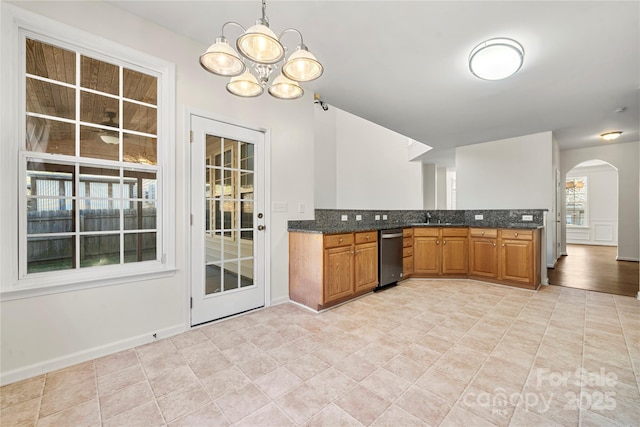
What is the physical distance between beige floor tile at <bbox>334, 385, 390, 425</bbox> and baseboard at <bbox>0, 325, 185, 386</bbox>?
1.62m

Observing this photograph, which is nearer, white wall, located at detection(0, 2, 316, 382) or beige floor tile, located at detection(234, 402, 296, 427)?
beige floor tile, located at detection(234, 402, 296, 427)

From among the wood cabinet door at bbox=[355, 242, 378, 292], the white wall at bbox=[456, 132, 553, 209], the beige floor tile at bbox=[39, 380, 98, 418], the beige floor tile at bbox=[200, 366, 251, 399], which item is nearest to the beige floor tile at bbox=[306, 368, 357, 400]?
the beige floor tile at bbox=[200, 366, 251, 399]

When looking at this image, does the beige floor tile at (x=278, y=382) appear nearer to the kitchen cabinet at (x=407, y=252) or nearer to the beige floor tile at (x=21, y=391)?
the beige floor tile at (x=21, y=391)

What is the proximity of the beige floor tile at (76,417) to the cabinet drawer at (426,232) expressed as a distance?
4.07 metres

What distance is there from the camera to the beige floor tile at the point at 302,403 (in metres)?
1.42

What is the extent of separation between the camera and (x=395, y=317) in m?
2.76

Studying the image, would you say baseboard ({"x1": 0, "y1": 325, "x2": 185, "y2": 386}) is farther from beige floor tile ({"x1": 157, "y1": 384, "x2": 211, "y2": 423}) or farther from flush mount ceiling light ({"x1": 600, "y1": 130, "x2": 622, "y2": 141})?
flush mount ceiling light ({"x1": 600, "y1": 130, "x2": 622, "y2": 141})

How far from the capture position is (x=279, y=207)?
3117 mm

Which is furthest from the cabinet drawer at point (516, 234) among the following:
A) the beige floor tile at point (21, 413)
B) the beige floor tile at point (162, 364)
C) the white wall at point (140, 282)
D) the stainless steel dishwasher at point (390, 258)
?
the beige floor tile at point (21, 413)

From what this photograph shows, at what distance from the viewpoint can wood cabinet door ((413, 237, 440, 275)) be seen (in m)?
4.34

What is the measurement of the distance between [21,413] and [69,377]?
12.5 inches

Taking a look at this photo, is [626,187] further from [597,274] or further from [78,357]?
[78,357]

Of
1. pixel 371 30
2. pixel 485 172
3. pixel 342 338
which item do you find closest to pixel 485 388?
pixel 342 338

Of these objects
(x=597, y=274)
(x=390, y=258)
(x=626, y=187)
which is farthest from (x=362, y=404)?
(x=626, y=187)
